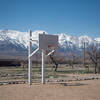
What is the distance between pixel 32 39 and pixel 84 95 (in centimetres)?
641

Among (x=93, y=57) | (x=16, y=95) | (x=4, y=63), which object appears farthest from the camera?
(x=4, y=63)

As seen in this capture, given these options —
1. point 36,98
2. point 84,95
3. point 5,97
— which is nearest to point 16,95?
point 5,97

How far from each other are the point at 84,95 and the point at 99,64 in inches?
848

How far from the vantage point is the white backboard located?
1591 centimetres

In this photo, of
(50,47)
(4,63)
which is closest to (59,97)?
(50,47)

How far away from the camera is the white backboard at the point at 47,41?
1591cm

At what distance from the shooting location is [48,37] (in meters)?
16.3

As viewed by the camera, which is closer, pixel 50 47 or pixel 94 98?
pixel 94 98

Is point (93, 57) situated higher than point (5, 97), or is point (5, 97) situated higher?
point (93, 57)

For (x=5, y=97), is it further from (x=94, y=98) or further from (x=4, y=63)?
(x=4, y=63)

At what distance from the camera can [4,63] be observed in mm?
54250

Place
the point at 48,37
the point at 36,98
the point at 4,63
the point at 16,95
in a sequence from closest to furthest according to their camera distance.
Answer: the point at 36,98, the point at 16,95, the point at 48,37, the point at 4,63

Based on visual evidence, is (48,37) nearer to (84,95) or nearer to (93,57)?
(84,95)

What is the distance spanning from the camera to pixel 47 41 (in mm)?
16203
